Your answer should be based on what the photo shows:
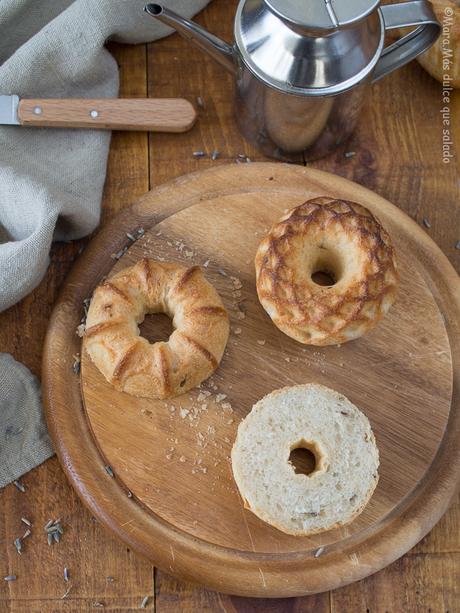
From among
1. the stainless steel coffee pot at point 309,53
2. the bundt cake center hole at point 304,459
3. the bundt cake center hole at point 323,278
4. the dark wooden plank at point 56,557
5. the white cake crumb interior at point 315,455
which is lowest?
the dark wooden plank at point 56,557

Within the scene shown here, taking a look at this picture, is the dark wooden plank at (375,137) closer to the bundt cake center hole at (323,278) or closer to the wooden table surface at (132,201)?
the wooden table surface at (132,201)

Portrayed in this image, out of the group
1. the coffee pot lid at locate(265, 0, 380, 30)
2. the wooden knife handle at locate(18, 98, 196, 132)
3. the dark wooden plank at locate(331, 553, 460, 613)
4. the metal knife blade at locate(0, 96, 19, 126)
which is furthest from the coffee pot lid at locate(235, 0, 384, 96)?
the dark wooden plank at locate(331, 553, 460, 613)

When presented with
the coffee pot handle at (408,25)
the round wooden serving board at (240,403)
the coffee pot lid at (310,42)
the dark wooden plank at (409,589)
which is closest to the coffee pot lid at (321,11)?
the coffee pot lid at (310,42)

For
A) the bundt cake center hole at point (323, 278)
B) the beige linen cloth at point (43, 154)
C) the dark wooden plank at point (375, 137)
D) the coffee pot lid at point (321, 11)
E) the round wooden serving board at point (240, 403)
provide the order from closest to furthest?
the coffee pot lid at point (321, 11) → the round wooden serving board at point (240, 403) → the beige linen cloth at point (43, 154) → the bundt cake center hole at point (323, 278) → the dark wooden plank at point (375, 137)

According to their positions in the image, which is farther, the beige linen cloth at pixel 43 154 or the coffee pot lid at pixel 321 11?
the beige linen cloth at pixel 43 154

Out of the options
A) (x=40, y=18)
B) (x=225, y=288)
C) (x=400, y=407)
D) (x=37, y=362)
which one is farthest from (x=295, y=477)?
(x=40, y=18)

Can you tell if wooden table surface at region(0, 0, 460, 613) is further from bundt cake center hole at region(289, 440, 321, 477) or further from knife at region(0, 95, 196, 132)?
bundt cake center hole at region(289, 440, 321, 477)

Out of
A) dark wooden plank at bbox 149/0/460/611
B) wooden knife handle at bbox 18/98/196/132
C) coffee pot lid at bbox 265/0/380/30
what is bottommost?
dark wooden plank at bbox 149/0/460/611
